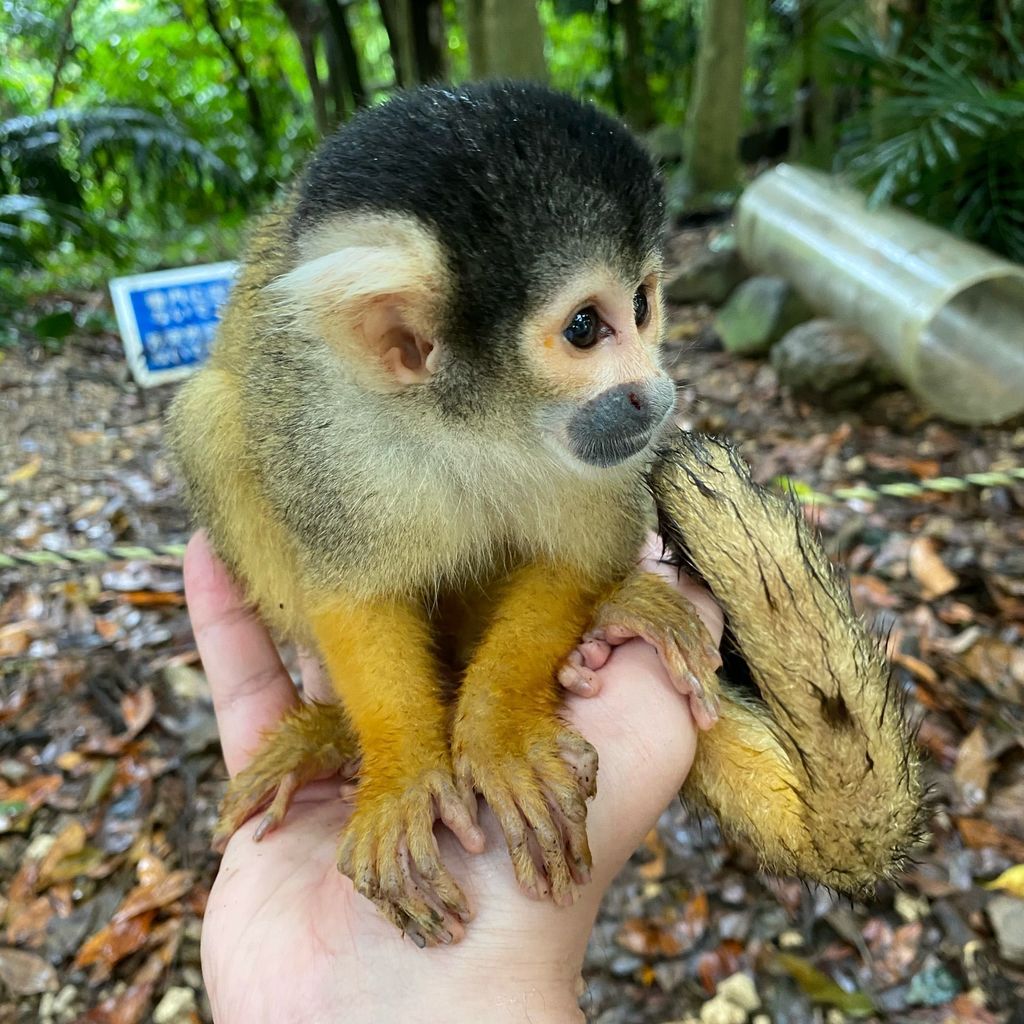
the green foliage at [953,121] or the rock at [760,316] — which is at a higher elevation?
the green foliage at [953,121]

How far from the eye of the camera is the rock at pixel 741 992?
1.55 m

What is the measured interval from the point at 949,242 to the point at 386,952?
3182mm

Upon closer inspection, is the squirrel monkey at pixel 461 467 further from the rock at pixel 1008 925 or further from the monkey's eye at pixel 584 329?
the rock at pixel 1008 925

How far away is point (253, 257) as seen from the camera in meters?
1.55

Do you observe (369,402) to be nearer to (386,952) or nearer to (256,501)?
(256,501)

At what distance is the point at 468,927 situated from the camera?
0.99 m

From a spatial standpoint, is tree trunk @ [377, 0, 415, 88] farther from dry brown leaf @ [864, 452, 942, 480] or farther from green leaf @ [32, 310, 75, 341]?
dry brown leaf @ [864, 452, 942, 480]

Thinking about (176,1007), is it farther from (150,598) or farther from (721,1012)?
(150,598)

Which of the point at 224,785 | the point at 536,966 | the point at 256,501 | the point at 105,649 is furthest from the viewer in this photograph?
the point at 105,649

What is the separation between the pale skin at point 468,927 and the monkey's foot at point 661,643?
0.02 meters

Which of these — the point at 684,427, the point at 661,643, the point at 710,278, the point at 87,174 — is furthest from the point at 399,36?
the point at 661,643

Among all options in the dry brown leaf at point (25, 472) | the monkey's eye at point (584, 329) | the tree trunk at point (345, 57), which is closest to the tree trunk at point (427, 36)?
the tree trunk at point (345, 57)

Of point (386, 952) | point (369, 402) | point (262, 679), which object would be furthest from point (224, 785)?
point (369, 402)

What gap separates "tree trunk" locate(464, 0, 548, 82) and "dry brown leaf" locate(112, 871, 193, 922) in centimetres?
366
